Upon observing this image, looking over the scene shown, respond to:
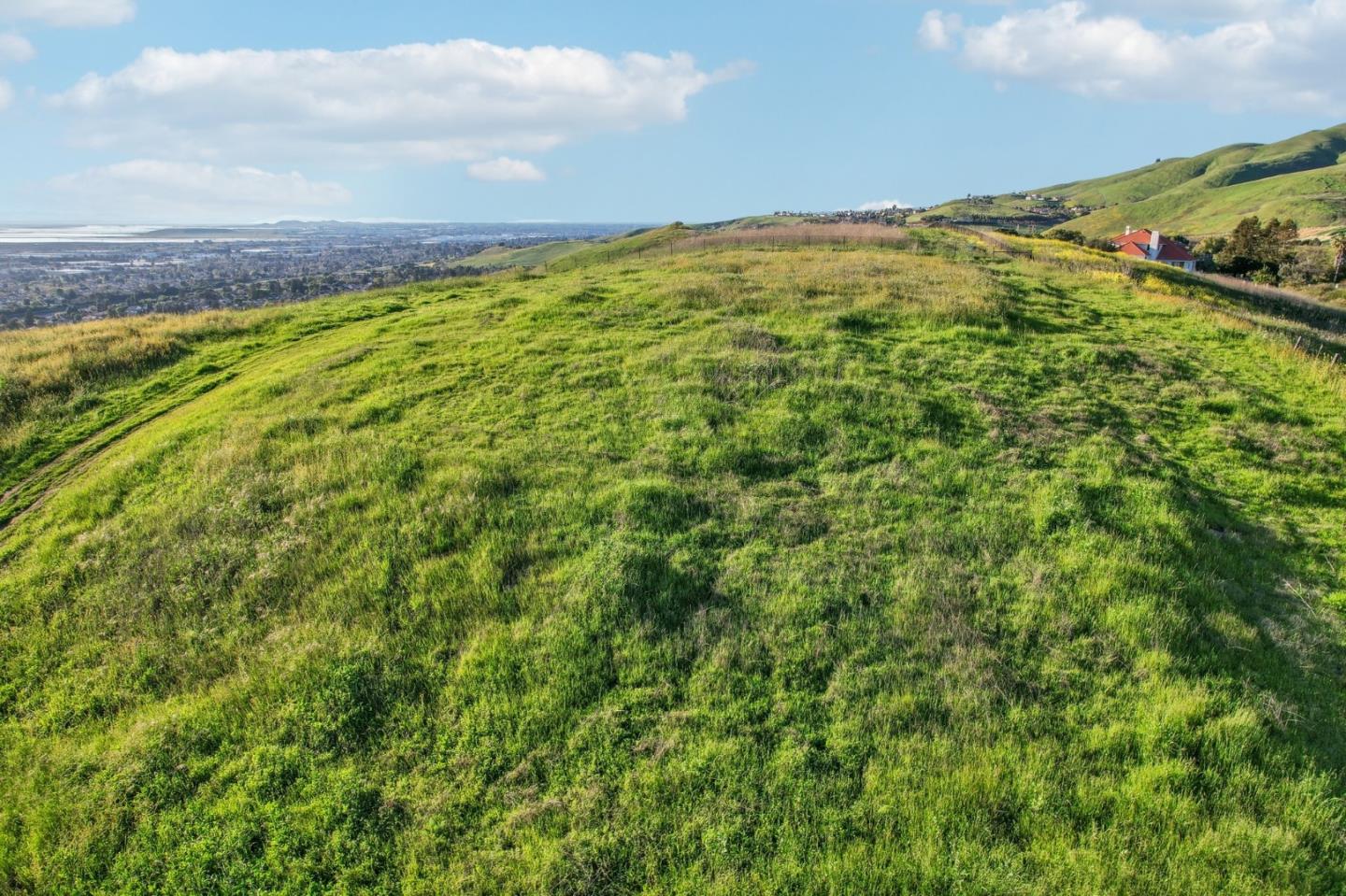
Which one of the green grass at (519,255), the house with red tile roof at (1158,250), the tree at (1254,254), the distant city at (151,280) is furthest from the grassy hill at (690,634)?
the green grass at (519,255)

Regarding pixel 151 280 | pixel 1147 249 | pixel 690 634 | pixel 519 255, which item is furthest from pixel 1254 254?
pixel 519 255

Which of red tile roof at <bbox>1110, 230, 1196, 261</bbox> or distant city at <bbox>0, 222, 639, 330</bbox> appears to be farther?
red tile roof at <bbox>1110, 230, 1196, 261</bbox>

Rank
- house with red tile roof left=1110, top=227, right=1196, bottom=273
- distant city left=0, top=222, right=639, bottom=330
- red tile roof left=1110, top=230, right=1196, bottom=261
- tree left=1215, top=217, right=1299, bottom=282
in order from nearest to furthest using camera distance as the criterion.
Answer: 1. distant city left=0, top=222, right=639, bottom=330
2. tree left=1215, top=217, right=1299, bottom=282
3. house with red tile roof left=1110, top=227, right=1196, bottom=273
4. red tile roof left=1110, top=230, right=1196, bottom=261

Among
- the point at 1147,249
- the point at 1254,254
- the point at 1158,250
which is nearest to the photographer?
the point at 1254,254

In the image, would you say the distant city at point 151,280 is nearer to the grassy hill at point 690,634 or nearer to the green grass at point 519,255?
the green grass at point 519,255

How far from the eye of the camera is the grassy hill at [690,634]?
17.7ft

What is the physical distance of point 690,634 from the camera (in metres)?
7.51

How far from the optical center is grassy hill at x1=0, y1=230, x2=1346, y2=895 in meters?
5.38

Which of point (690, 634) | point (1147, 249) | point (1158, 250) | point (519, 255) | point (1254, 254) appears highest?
point (519, 255)

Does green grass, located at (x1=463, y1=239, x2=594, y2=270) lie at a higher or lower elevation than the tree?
higher

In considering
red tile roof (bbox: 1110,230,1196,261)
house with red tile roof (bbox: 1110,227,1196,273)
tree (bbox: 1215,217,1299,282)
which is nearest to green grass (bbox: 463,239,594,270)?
red tile roof (bbox: 1110,230,1196,261)

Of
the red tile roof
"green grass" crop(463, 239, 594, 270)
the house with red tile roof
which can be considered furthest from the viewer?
"green grass" crop(463, 239, 594, 270)

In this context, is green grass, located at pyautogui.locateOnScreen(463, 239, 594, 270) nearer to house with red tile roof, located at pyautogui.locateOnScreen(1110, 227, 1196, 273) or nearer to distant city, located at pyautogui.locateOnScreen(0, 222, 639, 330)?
distant city, located at pyautogui.locateOnScreen(0, 222, 639, 330)

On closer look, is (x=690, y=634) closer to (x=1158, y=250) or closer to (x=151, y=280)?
(x=1158, y=250)
